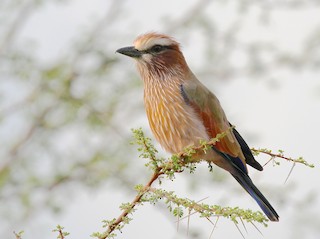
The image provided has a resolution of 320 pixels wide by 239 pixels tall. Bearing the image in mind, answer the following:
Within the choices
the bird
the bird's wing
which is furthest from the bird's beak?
the bird's wing

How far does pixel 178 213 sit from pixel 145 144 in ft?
1.00

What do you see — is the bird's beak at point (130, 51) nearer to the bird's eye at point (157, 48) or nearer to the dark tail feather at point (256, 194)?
the bird's eye at point (157, 48)

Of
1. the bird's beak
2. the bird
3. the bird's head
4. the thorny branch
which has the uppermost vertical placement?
the bird's head

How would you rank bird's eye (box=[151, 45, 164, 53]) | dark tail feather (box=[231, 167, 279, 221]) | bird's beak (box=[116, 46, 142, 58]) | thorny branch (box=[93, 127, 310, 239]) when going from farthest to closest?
bird's eye (box=[151, 45, 164, 53])
bird's beak (box=[116, 46, 142, 58])
dark tail feather (box=[231, 167, 279, 221])
thorny branch (box=[93, 127, 310, 239])

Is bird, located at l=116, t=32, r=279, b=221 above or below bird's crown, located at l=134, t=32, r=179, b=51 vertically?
below

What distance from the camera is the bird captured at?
3.59 meters

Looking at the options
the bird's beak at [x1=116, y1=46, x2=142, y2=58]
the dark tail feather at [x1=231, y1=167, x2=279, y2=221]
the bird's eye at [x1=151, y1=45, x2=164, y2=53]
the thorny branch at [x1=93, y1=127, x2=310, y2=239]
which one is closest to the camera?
the thorny branch at [x1=93, y1=127, x2=310, y2=239]

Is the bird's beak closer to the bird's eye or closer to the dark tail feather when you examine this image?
the bird's eye

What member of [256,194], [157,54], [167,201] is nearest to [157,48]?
[157,54]

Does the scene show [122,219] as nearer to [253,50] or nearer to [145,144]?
[145,144]

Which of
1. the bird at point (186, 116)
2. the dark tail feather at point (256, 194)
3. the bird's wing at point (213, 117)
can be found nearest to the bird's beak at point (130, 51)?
the bird at point (186, 116)

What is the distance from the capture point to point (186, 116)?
143 inches

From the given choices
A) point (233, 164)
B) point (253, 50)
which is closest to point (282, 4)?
point (253, 50)

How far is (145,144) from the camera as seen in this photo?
2.57 meters
